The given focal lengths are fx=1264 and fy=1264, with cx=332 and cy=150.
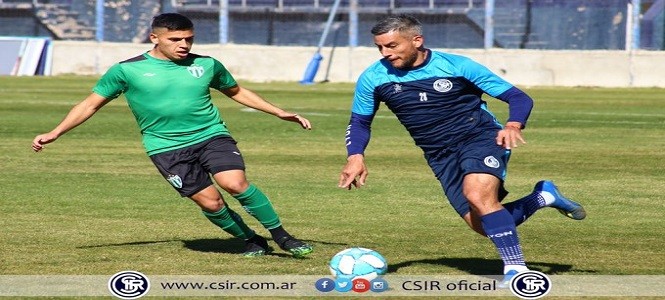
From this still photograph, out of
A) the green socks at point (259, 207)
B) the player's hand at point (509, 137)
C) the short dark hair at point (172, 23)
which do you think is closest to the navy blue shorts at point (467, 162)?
the player's hand at point (509, 137)

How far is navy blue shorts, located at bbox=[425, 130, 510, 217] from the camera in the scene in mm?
8148

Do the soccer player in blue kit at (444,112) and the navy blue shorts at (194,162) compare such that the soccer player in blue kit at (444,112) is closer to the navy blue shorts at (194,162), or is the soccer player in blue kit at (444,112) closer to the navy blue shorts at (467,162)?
the navy blue shorts at (467,162)

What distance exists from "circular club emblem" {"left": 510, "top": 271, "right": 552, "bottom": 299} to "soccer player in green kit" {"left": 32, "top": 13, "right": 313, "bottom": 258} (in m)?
1.91

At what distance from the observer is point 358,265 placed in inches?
317

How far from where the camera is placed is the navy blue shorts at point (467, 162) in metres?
8.15

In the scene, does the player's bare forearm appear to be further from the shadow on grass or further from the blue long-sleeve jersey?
the blue long-sleeve jersey

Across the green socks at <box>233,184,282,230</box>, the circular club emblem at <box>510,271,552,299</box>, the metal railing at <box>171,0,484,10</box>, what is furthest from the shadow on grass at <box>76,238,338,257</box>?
the metal railing at <box>171,0,484,10</box>

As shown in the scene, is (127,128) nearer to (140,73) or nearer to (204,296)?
(140,73)

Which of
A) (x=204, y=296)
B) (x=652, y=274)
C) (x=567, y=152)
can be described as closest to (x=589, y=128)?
(x=567, y=152)

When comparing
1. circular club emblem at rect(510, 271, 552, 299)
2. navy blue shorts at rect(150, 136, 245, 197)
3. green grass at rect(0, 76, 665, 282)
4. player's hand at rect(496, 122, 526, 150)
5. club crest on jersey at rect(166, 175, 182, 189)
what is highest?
player's hand at rect(496, 122, 526, 150)

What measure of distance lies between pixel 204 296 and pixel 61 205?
5089 millimetres

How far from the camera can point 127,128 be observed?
21.8 m

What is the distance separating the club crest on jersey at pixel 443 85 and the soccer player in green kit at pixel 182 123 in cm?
145

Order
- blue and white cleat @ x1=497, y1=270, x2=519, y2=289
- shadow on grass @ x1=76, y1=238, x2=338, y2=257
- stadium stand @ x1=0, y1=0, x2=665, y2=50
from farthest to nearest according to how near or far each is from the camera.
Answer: stadium stand @ x1=0, y1=0, x2=665, y2=50, shadow on grass @ x1=76, y1=238, x2=338, y2=257, blue and white cleat @ x1=497, y1=270, x2=519, y2=289
